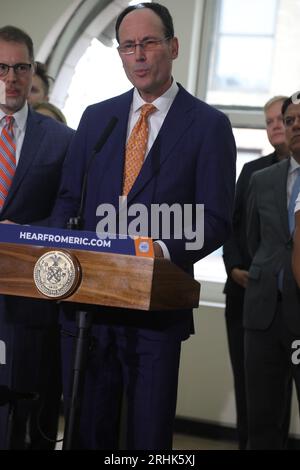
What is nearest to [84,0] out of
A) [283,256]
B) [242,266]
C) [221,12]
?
[221,12]

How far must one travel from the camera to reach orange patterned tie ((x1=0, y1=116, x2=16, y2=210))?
2.56m

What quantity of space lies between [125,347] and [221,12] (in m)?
3.53

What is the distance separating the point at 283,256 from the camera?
126 inches

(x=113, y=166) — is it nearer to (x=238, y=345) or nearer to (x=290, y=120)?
(x=290, y=120)

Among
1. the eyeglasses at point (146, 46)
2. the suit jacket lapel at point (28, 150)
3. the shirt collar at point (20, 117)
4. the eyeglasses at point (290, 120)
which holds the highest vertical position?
the eyeglasses at point (290, 120)

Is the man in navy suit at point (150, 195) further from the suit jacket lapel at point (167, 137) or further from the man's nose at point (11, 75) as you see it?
the man's nose at point (11, 75)

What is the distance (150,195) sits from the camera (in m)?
2.16

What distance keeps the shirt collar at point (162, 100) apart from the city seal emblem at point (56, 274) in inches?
26.1

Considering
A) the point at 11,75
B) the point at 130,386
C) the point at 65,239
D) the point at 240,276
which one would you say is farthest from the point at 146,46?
the point at 240,276

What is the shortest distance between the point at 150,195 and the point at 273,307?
1187mm

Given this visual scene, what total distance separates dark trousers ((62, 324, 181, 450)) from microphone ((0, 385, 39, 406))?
234mm

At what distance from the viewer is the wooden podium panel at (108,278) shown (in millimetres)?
1766

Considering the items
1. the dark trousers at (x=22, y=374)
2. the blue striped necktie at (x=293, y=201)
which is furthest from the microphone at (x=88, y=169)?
the blue striped necktie at (x=293, y=201)

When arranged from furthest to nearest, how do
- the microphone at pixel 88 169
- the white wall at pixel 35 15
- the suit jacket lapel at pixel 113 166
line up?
→ the white wall at pixel 35 15 → the suit jacket lapel at pixel 113 166 → the microphone at pixel 88 169
